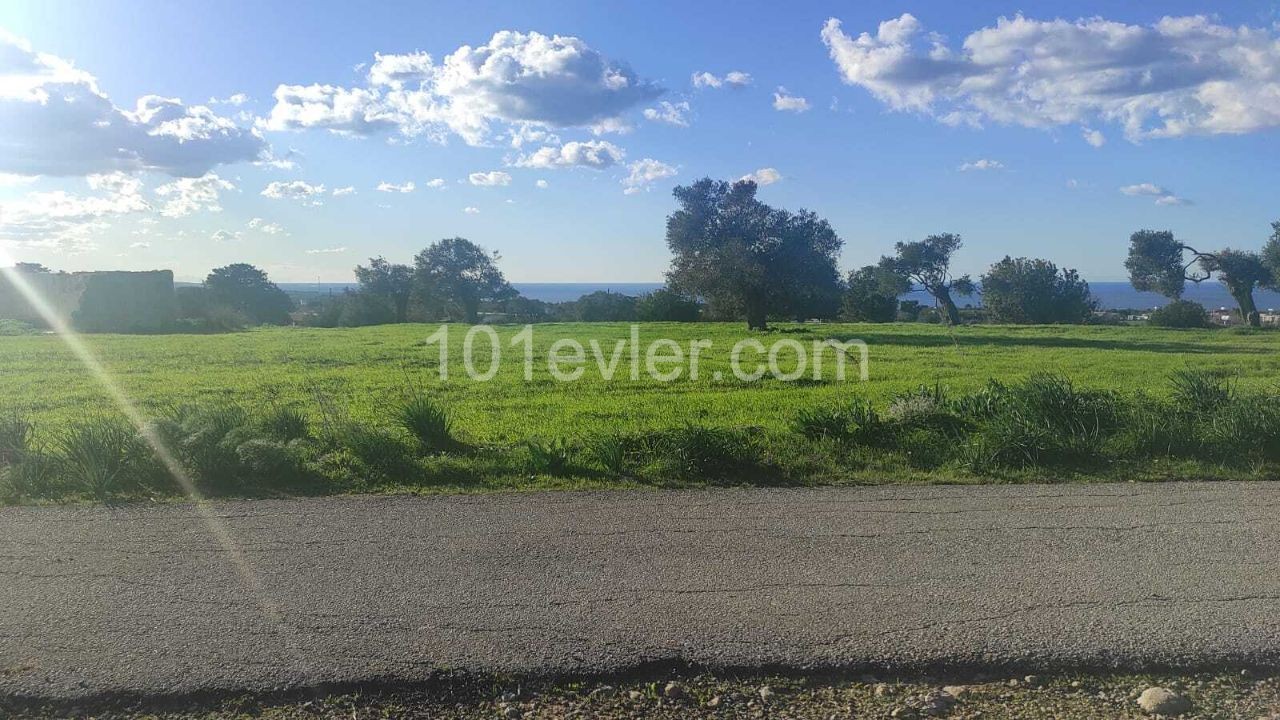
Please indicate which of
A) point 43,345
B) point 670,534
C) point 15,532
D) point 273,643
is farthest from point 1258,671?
point 43,345

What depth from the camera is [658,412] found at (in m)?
12.3

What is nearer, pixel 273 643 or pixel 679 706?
pixel 679 706

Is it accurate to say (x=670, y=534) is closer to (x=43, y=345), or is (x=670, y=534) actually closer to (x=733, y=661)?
(x=733, y=661)

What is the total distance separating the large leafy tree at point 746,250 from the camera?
3350 cm

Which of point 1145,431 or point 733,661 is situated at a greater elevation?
point 1145,431

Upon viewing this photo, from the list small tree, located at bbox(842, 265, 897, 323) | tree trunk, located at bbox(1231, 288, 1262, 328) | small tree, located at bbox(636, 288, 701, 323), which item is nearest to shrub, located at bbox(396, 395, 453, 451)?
small tree, located at bbox(636, 288, 701, 323)

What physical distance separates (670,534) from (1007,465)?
364 cm

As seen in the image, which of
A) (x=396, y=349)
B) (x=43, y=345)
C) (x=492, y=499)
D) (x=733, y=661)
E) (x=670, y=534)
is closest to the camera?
(x=733, y=661)

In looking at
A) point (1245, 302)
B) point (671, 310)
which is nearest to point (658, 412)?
point (671, 310)

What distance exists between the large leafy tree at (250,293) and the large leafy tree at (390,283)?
6.62 m

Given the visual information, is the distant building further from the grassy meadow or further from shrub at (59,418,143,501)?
shrub at (59,418,143,501)

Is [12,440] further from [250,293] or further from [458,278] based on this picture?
[250,293]

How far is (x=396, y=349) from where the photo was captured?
26.4 metres

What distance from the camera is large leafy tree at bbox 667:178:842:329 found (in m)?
33.5
